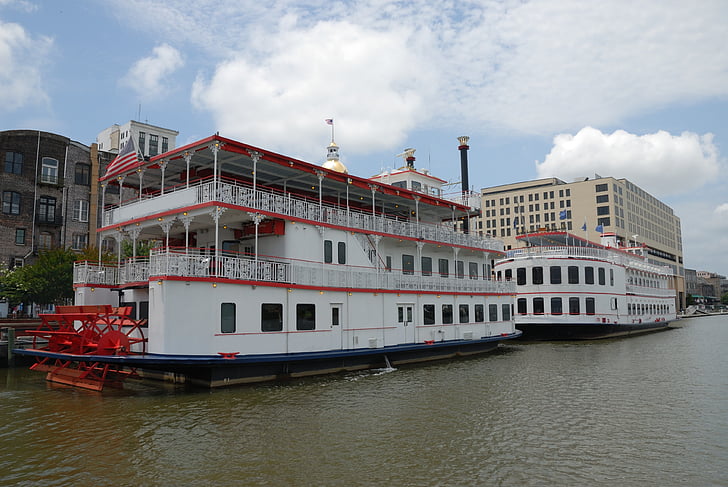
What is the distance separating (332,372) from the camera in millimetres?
22094

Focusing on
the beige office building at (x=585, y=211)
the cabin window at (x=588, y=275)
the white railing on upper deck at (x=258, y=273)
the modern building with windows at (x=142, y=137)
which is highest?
the modern building with windows at (x=142, y=137)

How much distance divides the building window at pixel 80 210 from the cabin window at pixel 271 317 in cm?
3145

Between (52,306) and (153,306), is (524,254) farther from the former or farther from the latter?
(52,306)

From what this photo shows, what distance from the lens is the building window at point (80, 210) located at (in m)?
44.4

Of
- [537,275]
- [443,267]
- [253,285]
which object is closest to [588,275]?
[537,275]

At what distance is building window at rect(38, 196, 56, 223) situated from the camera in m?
42.2

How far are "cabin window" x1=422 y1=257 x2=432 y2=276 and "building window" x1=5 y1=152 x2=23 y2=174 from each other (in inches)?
1279

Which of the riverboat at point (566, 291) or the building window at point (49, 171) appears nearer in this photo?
the riverboat at point (566, 291)

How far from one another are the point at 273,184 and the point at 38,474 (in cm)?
1703

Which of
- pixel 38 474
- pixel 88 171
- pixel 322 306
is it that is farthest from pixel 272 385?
pixel 88 171

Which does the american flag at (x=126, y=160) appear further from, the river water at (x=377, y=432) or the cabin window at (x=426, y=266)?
the cabin window at (x=426, y=266)

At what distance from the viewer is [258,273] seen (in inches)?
795

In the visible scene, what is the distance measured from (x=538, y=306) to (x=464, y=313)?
45.6 feet

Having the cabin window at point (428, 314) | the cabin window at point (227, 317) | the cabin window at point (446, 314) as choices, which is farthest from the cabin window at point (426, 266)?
the cabin window at point (227, 317)
